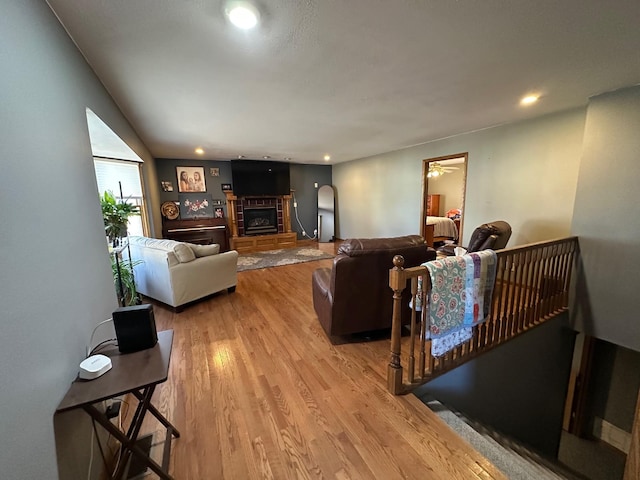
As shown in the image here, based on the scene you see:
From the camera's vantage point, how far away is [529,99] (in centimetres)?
267

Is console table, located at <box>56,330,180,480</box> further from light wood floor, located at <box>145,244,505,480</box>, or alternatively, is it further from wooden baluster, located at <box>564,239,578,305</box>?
wooden baluster, located at <box>564,239,578,305</box>

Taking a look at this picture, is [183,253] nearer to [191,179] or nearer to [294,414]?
[294,414]

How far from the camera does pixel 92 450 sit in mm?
1162

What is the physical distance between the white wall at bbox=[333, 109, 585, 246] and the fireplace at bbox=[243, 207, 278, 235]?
3473 millimetres

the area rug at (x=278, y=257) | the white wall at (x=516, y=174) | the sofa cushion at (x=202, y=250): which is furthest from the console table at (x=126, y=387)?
the white wall at (x=516, y=174)

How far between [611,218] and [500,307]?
5.29 feet

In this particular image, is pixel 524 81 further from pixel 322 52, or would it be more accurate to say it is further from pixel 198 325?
pixel 198 325

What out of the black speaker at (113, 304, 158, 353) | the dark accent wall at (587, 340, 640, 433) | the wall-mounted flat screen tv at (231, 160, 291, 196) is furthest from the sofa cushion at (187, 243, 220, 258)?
the dark accent wall at (587, 340, 640, 433)

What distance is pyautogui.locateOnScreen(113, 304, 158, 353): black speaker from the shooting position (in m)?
1.22

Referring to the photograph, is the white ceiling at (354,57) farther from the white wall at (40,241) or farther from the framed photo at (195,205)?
the framed photo at (195,205)

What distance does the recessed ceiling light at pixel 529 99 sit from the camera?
259cm

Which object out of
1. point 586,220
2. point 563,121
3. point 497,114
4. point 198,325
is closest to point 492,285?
point 586,220

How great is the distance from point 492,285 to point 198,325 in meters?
2.94

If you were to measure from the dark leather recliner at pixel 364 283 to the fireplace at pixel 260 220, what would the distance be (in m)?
4.88
